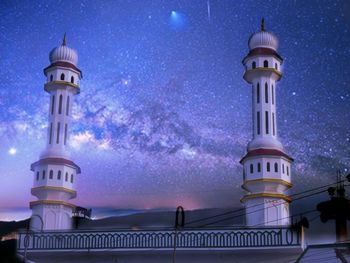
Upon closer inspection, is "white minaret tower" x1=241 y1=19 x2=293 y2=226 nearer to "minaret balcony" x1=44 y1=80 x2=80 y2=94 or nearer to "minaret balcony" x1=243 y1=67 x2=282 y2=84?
"minaret balcony" x1=243 y1=67 x2=282 y2=84

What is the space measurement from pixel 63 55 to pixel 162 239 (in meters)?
12.4

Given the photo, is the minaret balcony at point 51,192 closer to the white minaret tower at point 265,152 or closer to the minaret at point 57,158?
the minaret at point 57,158

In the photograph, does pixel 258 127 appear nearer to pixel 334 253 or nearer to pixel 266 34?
pixel 266 34

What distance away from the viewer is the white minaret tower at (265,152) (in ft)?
89.6

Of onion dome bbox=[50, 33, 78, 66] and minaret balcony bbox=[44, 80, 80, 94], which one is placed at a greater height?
onion dome bbox=[50, 33, 78, 66]

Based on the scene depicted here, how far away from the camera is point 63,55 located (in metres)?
32.0

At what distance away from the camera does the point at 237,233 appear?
24188 mm

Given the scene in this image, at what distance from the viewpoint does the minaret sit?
2877 cm

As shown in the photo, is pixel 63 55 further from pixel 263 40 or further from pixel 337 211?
pixel 337 211

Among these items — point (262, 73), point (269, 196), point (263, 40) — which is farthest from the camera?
point (263, 40)

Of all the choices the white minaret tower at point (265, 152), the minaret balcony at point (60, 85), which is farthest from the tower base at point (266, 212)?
the minaret balcony at point (60, 85)

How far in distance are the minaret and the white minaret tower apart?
8705 mm

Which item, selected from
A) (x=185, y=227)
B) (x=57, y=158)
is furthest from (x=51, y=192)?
(x=185, y=227)

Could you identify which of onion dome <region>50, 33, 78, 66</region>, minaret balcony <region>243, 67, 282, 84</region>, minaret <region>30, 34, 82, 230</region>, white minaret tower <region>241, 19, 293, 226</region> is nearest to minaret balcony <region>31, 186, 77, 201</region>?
minaret <region>30, 34, 82, 230</region>
